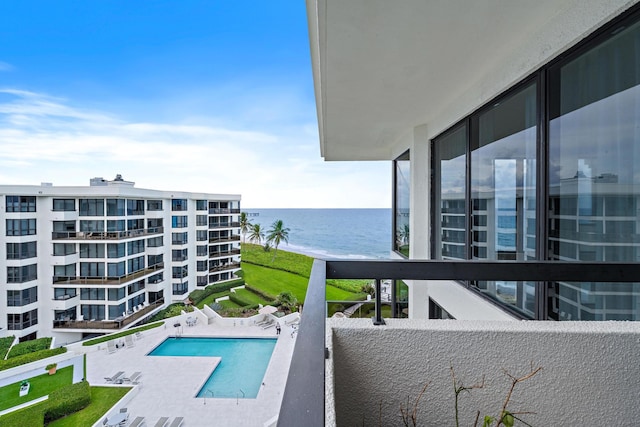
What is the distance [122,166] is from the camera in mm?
27672

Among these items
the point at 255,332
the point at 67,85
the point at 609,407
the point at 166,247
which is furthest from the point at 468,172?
the point at 67,85

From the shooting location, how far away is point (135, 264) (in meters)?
16.9

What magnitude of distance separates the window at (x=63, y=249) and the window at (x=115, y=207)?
247 cm

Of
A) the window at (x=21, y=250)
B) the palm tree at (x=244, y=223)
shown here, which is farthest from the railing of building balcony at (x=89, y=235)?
the palm tree at (x=244, y=223)

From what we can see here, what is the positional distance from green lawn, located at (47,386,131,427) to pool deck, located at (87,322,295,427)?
0.48 m

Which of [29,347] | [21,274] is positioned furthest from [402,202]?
[21,274]

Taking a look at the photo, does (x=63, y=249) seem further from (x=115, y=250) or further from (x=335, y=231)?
(x=335, y=231)

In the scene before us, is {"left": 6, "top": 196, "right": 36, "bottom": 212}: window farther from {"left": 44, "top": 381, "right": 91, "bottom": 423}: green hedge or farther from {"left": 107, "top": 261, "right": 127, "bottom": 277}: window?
{"left": 44, "top": 381, "right": 91, "bottom": 423}: green hedge

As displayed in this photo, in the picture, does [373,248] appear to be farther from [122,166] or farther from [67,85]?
[67,85]

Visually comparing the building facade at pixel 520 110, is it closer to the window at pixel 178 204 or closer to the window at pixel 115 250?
the window at pixel 115 250

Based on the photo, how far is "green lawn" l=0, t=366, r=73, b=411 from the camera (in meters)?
9.77

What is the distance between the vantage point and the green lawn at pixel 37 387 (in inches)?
385

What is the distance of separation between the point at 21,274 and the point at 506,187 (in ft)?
65.2

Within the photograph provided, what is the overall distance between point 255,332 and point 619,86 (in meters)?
13.5
